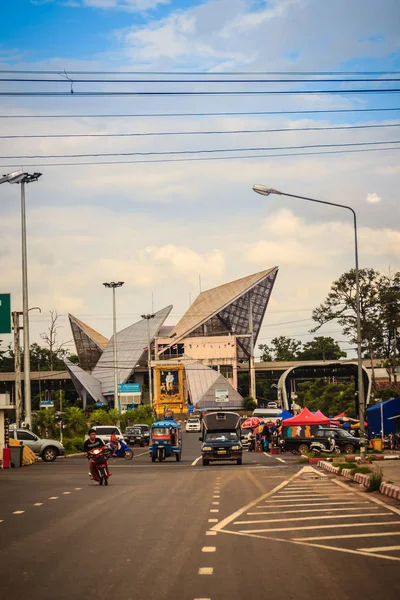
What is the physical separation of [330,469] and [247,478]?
393 centimetres

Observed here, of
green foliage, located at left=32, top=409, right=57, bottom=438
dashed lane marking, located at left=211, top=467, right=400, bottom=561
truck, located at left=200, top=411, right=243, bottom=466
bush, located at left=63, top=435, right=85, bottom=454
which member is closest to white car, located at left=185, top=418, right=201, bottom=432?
bush, located at left=63, top=435, right=85, bottom=454

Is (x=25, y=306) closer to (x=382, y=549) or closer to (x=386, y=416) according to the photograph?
(x=386, y=416)

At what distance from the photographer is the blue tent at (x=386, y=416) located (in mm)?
49906

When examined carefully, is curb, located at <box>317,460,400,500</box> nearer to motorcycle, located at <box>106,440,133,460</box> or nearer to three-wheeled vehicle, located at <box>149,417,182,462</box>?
three-wheeled vehicle, located at <box>149,417,182,462</box>

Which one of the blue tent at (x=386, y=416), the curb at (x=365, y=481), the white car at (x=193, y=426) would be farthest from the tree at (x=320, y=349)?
the curb at (x=365, y=481)

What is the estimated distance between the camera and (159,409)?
132 metres


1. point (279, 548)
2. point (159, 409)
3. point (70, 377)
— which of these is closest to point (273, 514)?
point (279, 548)

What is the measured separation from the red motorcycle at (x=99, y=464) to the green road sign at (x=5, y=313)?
13103mm

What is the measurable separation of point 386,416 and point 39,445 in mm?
20707

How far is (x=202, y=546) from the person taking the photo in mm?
10281

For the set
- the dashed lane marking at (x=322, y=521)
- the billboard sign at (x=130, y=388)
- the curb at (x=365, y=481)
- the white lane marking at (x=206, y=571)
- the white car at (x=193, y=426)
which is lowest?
the white car at (x=193, y=426)

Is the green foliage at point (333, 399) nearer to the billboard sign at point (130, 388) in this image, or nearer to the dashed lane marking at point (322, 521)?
the billboard sign at point (130, 388)

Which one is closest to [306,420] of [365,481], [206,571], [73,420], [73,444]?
[73,444]

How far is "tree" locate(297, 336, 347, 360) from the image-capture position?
168 meters
